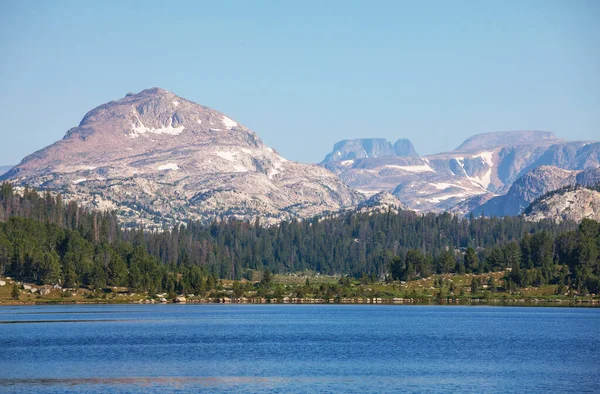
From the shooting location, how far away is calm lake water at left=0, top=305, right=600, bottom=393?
278ft

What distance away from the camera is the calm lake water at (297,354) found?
84.6 metres

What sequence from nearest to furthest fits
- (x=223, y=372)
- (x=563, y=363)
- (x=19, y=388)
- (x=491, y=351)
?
(x=19, y=388) → (x=223, y=372) → (x=563, y=363) → (x=491, y=351)

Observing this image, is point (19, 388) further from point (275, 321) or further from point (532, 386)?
point (275, 321)

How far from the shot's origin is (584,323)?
160m

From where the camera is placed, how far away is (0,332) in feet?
435

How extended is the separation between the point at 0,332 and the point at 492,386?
80.3 m

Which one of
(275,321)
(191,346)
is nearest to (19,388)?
(191,346)

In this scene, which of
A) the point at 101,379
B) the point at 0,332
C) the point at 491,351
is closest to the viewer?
the point at 101,379

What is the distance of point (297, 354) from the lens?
11056 centimetres

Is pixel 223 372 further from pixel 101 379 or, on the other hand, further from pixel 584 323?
pixel 584 323

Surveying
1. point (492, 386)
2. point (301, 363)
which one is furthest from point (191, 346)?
point (492, 386)

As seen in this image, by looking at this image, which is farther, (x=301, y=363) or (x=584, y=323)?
(x=584, y=323)

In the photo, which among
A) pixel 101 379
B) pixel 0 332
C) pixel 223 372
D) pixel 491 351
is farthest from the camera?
pixel 0 332

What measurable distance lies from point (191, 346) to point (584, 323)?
3068 inches
